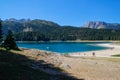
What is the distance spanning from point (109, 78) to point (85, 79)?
341 cm

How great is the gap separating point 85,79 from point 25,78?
656 centimetres

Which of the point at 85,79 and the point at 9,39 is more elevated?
the point at 9,39

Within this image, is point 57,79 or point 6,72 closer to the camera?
point 6,72

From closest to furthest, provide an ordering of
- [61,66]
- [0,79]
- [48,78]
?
[0,79] < [48,78] < [61,66]

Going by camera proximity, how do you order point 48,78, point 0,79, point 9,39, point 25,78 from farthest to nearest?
point 9,39, point 48,78, point 25,78, point 0,79

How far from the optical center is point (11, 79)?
739 inches

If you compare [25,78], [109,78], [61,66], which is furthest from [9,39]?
[25,78]

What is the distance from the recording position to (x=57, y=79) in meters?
22.8

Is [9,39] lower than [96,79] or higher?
higher

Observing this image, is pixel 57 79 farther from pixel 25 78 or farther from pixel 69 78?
pixel 25 78

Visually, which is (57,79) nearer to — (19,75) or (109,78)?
(19,75)

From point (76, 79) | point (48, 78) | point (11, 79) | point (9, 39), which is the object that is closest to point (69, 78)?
point (76, 79)

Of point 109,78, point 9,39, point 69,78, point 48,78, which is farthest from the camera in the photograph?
point 9,39

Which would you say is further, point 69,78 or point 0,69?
point 69,78
